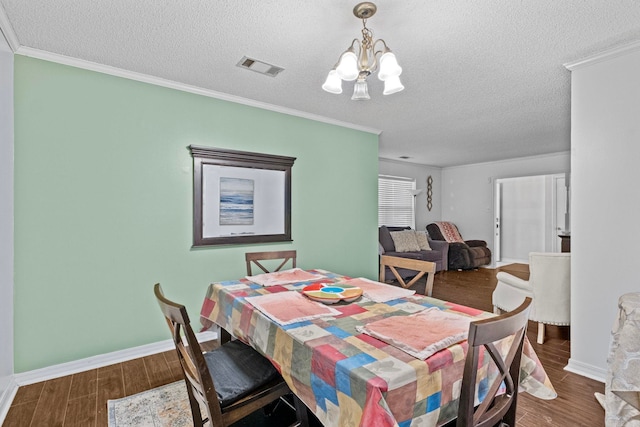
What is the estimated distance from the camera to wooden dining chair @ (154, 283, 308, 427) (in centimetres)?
119

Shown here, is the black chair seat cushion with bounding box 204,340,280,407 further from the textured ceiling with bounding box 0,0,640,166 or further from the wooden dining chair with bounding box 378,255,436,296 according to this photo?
the textured ceiling with bounding box 0,0,640,166

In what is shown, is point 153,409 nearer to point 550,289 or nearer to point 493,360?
point 493,360

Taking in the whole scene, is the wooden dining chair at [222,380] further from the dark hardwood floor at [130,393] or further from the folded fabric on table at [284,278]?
the dark hardwood floor at [130,393]

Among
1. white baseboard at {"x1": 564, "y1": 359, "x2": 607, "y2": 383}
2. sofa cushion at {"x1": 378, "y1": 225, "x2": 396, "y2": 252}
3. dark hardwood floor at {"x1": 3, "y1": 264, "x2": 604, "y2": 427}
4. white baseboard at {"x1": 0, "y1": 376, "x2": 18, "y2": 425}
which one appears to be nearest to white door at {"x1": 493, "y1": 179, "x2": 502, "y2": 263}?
sofa cushion at {"x1": 378, "y1": 225, "x2": 396, "y2": 252}

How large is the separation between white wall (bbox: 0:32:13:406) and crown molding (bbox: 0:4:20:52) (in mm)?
37

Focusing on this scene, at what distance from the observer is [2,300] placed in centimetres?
204

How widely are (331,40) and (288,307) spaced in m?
1.78

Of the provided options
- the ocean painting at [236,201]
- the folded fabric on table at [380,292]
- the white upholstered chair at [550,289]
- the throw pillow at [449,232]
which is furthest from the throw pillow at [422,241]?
the folded fabric on table at [380,292]

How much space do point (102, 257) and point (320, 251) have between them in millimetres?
2203

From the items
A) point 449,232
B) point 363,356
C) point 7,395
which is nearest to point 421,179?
point 449,232

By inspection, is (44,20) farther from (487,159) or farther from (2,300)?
(487,159)

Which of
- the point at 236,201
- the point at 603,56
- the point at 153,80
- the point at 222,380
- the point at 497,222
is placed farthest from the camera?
the point at 497,222

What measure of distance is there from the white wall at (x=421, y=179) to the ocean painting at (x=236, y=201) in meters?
4.39

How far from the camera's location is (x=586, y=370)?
7.92ft
